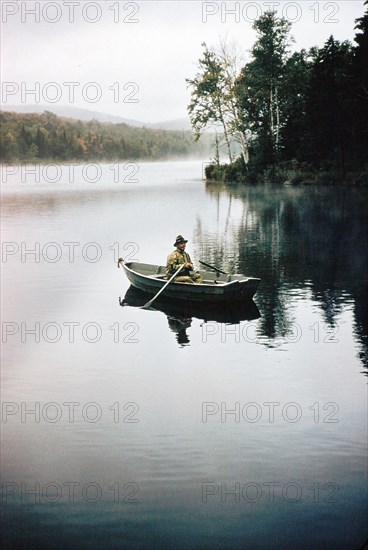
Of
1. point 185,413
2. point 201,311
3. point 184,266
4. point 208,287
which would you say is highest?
point 184,266

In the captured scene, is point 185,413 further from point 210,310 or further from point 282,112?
point 282,112

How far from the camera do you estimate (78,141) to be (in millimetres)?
93062

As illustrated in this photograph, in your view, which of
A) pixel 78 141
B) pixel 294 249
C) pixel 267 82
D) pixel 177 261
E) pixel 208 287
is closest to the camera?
A: pixel 208 287

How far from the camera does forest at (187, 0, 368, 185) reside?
5331 centimetres

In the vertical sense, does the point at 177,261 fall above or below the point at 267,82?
below

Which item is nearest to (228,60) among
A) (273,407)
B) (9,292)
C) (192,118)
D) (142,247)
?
(192,118)

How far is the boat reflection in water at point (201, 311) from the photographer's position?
17.5 m

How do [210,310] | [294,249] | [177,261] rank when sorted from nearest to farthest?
[210,310]
[177,261]
[294,249]

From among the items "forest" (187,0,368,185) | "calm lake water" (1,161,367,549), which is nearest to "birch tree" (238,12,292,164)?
"forest" (187,0,368,185)

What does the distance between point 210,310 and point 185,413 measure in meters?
7.16

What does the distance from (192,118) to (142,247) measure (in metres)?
35.9

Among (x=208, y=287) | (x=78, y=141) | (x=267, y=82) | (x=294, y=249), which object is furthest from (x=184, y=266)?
(x=78, y=141)

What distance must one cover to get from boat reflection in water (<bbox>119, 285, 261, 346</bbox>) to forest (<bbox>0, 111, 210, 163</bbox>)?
5039 cm

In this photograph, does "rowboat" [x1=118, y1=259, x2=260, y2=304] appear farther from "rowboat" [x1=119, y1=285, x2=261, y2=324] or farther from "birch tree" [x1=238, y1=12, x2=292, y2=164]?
"birch tree" [x1=238, y1=12, x2=292, y2=164]
